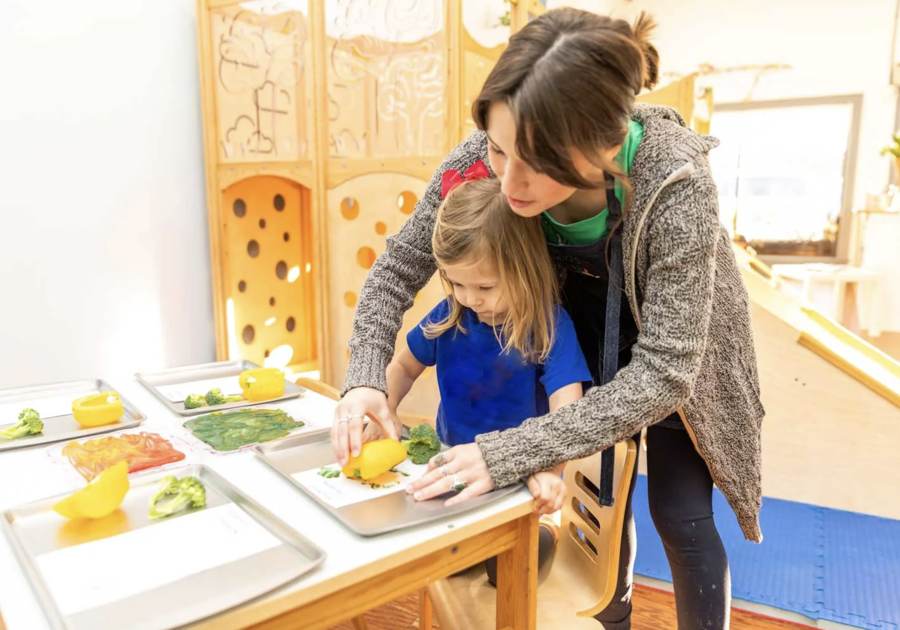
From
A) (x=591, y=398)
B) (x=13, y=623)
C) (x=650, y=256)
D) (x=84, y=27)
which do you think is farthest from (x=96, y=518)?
(x=84, y=27)

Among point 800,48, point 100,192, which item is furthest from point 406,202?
point 800,48

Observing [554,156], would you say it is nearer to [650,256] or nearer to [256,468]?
[650,256]

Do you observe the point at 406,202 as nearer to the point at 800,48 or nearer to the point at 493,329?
the point at 493,329

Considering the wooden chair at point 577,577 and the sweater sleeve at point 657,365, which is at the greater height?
the sweater sleeve at point 657,365

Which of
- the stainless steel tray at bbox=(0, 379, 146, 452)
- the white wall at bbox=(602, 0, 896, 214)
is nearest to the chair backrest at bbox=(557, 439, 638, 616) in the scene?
the stainless steel tray at bbox=(0, 379, 146, 452)

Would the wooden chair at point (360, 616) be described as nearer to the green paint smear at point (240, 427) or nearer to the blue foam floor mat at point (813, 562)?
the green paint smear at point (240, 427)

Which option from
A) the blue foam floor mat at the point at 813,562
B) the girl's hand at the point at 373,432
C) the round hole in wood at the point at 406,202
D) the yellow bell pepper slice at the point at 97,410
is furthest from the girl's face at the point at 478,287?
the round hole in wood at the point at 406,202

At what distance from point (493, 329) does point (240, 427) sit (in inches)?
16.9

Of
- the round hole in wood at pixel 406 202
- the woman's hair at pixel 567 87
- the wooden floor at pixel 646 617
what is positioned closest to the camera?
the woman's hair at pixel 567 87

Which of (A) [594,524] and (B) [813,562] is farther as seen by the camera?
(B) [813,562]

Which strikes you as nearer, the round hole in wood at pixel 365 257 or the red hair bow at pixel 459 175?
the red hair bow at pixel 459 175

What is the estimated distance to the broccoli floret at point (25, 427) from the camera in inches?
39.9

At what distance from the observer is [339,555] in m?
0.67

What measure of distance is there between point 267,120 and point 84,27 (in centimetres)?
65
